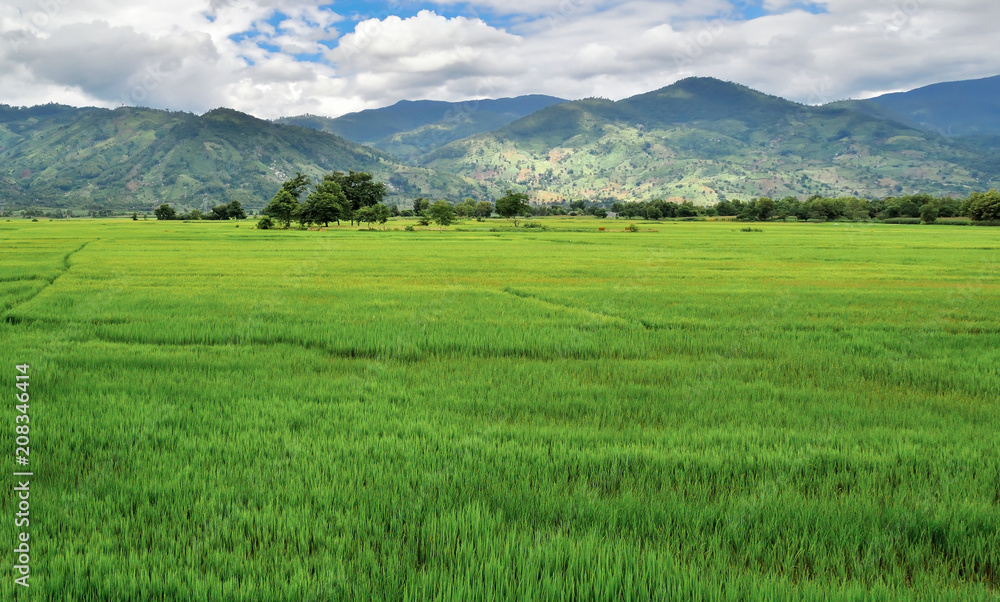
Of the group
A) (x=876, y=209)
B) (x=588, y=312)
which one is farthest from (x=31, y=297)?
(x=876, y=209)

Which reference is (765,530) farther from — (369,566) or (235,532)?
(235,532)

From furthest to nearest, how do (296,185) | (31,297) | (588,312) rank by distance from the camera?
(296,185) → (31,297) → (588,312)

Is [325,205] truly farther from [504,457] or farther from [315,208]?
[504,457]

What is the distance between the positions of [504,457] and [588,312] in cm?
1255

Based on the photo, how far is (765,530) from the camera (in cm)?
480

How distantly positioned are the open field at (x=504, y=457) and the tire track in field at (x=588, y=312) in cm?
17

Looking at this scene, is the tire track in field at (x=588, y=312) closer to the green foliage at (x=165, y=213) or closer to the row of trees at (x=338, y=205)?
the row of trees at (x=338, y=205)

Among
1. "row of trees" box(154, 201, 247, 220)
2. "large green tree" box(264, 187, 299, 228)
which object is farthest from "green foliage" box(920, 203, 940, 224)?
"row of trees" box(154, 201, 247, 220)

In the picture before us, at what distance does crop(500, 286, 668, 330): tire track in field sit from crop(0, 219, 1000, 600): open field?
168 mm

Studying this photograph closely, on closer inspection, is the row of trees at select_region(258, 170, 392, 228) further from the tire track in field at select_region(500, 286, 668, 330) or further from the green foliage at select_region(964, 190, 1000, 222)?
the green foliage at select_region(964, 190, 1000, 222)

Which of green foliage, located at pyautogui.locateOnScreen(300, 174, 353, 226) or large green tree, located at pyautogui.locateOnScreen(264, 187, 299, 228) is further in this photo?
large green tree, located at pyautogui.locateOnScreen(264, 187, 299, 228)

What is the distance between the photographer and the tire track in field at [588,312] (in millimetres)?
16062

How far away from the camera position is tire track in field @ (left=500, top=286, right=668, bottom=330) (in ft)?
52.7

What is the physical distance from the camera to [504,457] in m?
6.35
